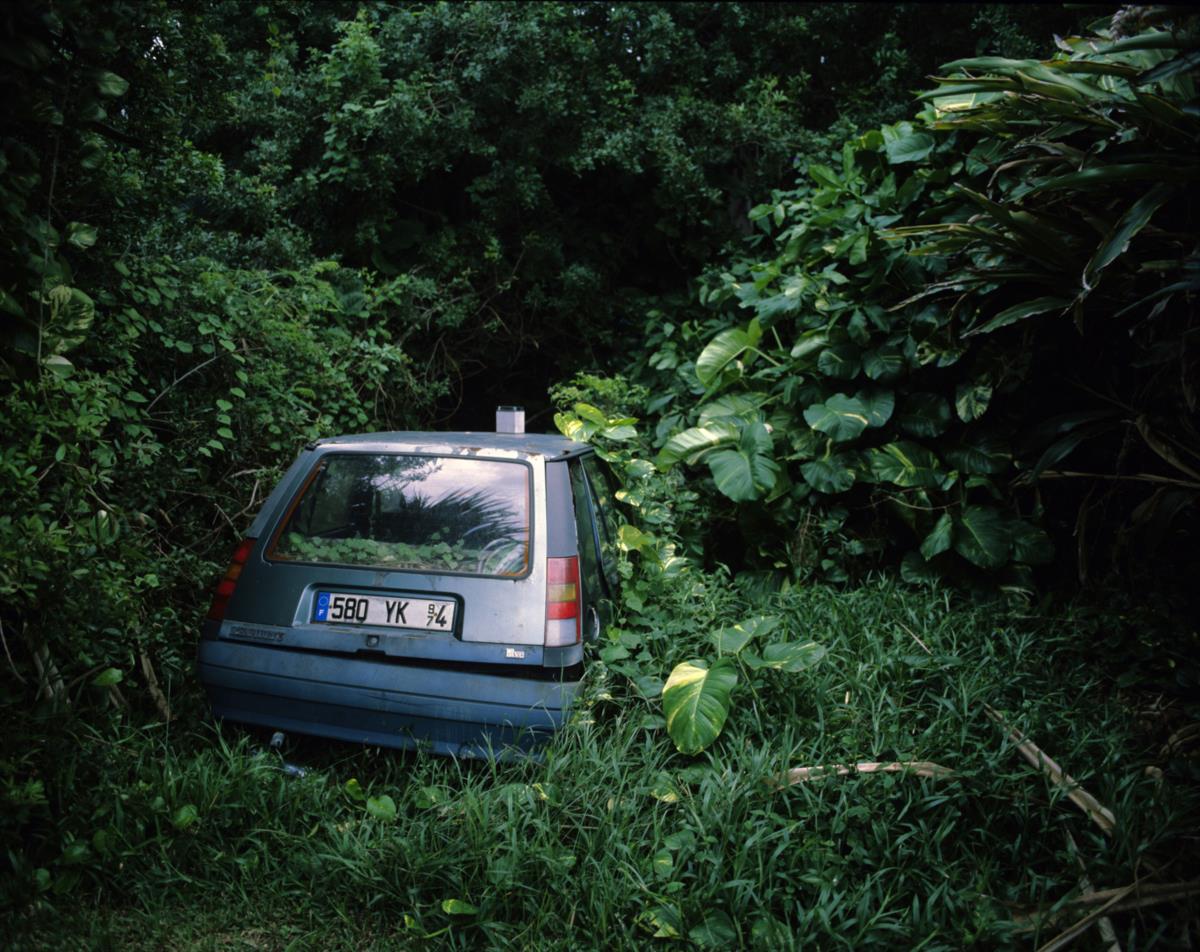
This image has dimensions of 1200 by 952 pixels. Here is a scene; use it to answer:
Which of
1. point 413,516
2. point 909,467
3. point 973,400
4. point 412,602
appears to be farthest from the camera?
point 909,467

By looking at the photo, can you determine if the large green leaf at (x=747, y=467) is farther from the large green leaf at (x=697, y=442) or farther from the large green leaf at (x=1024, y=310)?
the large green leaf at (x=1024, y=310)

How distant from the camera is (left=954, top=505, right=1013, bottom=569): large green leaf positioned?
14.0 ft

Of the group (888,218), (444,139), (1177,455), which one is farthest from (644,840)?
(444,139)

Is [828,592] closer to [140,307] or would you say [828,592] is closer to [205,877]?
[205,877]

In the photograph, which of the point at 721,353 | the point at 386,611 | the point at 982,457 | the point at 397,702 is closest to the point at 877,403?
the point at 982,457

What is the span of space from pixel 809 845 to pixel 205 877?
1.87m

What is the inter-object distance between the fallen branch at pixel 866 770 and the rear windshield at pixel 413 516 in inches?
46.3

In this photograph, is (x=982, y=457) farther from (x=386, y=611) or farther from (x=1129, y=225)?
(x=386, y=611)

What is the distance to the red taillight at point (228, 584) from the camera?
3.12 meters

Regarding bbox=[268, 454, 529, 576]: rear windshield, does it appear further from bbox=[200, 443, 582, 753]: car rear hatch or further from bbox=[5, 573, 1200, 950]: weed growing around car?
bbox=[5, 573, 1200, 950]: weed growing around car

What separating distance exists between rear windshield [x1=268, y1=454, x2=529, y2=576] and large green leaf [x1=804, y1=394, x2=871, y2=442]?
7.10 ft

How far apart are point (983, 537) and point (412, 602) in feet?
9.73

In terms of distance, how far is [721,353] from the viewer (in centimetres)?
563

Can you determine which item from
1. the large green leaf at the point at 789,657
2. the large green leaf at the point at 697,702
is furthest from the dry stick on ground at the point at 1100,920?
the large green leaf at the point at 697,702
